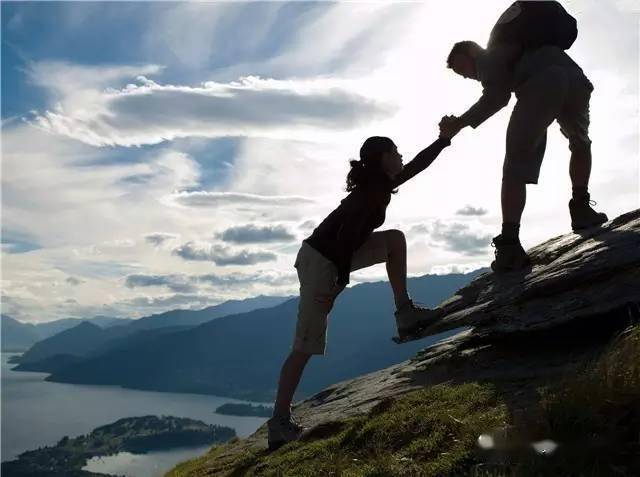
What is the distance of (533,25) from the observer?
8117 millimetres

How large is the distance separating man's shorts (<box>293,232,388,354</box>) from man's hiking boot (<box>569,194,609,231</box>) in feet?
12.6

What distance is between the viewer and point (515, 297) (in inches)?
306

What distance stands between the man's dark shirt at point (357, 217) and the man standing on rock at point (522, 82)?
776 mm

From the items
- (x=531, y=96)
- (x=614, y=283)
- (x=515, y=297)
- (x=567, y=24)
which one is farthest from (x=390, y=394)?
(x=567, y=24)

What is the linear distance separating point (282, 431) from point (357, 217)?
3.31m

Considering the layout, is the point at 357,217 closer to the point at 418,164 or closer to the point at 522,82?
the point at 418,164

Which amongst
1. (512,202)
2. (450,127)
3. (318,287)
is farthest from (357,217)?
(512,202)

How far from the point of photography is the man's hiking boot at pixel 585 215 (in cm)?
938

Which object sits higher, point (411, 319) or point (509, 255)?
point (509, 255)

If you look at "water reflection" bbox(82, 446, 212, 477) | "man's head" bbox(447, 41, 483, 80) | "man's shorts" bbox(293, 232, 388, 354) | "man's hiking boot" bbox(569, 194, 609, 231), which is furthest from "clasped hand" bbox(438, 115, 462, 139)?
"water reflection" bbox(82, 446, 212, 477)

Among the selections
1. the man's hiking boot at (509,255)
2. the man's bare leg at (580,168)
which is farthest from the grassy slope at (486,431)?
the man's bare leg at (580,168)

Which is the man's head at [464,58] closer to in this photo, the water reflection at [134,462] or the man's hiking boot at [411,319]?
the man's hiking boot at [411,319]

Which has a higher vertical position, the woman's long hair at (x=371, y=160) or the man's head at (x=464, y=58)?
the man's head at (x=464, y=58)

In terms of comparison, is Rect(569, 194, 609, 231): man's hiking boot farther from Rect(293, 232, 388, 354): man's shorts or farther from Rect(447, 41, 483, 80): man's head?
Rect(293, 232, 388, 354): man's shorts
